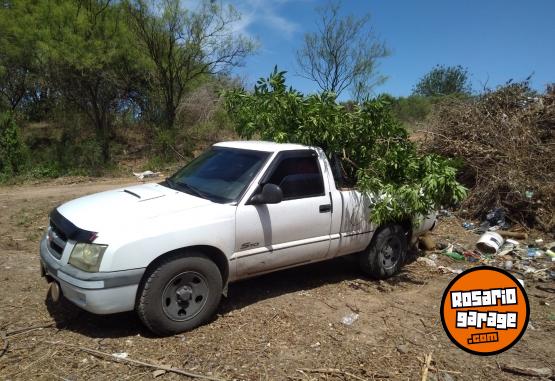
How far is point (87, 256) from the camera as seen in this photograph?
12.1ft

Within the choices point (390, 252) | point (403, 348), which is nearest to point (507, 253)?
point (390, 252)

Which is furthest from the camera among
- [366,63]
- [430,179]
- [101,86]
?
[366,63]

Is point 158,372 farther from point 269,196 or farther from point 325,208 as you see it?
point 325,208

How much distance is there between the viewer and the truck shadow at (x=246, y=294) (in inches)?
162

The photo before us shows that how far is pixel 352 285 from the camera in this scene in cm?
564

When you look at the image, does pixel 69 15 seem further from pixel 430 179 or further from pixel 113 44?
pixel 430 179

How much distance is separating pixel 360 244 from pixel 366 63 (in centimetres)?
2575

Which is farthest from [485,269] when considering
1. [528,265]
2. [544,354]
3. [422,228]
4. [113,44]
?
[113,44]

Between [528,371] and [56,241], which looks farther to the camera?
[56,241]

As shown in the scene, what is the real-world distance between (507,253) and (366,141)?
318 cm

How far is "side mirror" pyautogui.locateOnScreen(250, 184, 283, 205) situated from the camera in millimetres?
4352

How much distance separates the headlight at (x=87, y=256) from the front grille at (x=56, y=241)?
9.2 inches

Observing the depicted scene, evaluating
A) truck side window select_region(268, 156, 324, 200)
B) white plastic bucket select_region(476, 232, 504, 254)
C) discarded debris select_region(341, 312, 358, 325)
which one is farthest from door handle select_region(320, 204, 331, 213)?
white plastic bucket select_region(476, 232, 504, 254)

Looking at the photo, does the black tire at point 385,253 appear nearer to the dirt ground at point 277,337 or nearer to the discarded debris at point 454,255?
the dirt ground at point 277,337
